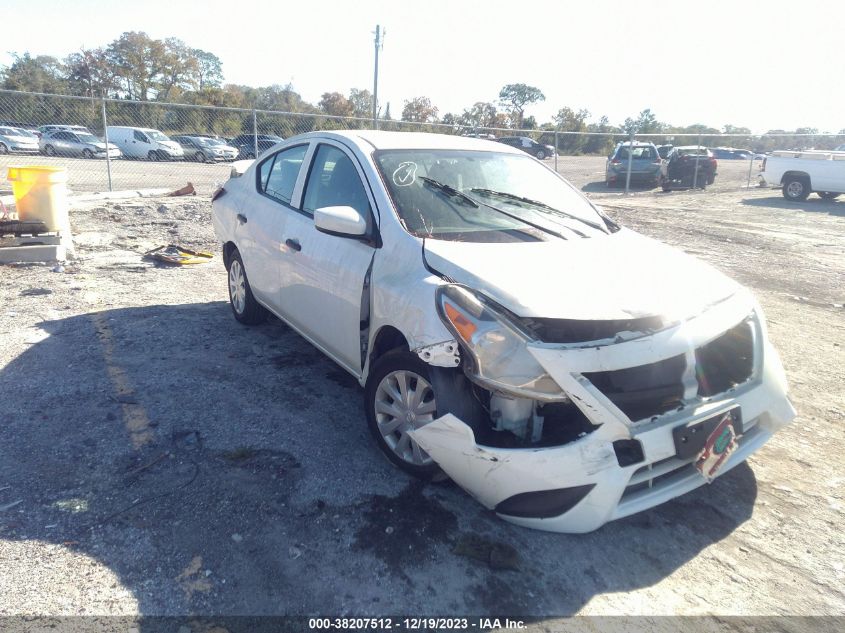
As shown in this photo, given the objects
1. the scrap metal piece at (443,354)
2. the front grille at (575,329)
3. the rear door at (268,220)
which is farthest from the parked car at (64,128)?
the front grille at (575,329)

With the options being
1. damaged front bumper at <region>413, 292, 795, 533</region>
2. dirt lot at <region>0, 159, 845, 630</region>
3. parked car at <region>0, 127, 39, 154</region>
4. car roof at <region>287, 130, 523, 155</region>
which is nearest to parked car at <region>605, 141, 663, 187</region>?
dirt lot at <region>0, 159, 845, 630</region>

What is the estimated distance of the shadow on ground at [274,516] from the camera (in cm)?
257

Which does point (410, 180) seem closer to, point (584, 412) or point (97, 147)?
point (584, 412)

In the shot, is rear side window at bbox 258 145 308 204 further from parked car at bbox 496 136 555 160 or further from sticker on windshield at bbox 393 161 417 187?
parked car at bbox 496 136 555 160

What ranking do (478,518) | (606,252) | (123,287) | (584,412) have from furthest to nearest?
(123,287), (606,252), (478,518), (584,412)

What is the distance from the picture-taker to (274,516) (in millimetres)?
3008

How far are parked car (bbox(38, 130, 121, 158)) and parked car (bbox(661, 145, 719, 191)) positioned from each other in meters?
17.5

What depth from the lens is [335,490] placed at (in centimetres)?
323

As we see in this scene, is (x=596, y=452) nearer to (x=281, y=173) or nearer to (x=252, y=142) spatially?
(x=281, y=173)

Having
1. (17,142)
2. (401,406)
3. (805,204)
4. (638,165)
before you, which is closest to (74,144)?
(17,142)

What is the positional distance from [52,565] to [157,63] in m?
61.7

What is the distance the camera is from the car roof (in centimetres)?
420

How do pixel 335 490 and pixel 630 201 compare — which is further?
pixel 630 201

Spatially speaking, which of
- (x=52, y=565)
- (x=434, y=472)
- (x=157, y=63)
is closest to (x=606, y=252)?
(x=434, y=472)
